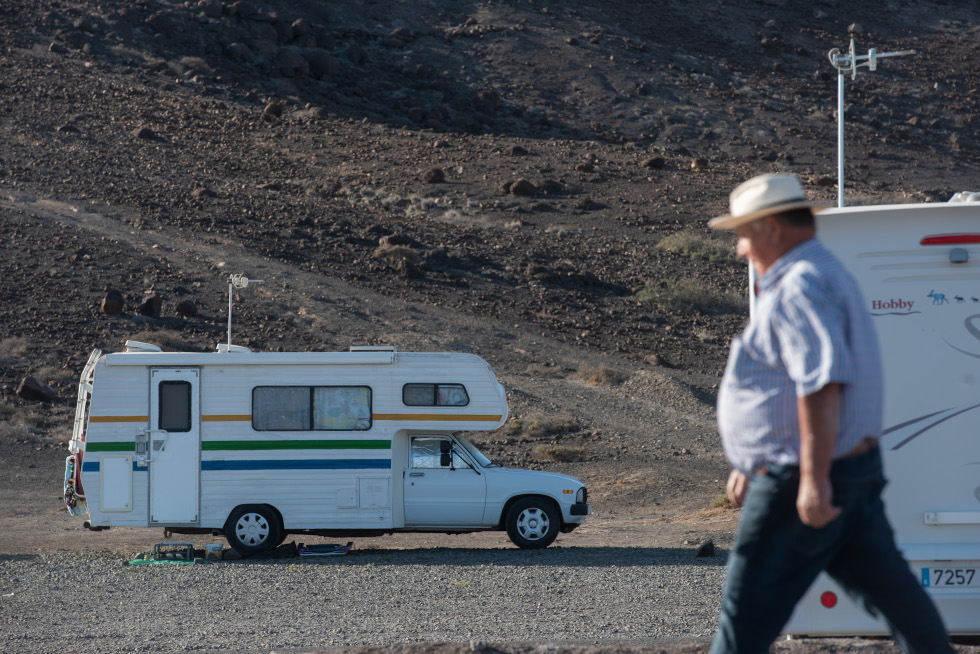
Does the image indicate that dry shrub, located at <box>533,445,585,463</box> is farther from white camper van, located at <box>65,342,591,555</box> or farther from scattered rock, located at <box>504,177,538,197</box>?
scattered rock, located at <box>504,177,538,197</box>

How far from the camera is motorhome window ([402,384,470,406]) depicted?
13195 millimetres

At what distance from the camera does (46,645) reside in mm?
7445

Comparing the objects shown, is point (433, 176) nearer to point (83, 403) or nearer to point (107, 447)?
point (83, 403)

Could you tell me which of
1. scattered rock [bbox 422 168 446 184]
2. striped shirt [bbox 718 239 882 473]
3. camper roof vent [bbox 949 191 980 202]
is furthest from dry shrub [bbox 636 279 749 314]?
striped shirt [bbox 718 239 882 473]

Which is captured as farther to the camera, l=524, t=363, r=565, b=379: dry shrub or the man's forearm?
l=524, t=363, r=565, b=379: dry shrub

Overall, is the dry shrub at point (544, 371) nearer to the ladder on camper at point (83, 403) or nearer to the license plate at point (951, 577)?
the ladder on camper at point (83, 403)

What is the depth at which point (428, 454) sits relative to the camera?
1335cm

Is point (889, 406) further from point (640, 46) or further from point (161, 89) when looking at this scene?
point (640, 46)

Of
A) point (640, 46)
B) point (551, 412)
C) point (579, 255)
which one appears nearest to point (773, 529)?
point (551, 412)

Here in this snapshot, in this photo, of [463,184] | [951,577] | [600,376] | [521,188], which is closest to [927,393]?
[951,577]

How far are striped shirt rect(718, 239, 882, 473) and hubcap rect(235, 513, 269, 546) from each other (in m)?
10.5

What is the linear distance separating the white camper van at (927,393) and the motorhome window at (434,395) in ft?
26.6

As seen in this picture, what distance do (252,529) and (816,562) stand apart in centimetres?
1062


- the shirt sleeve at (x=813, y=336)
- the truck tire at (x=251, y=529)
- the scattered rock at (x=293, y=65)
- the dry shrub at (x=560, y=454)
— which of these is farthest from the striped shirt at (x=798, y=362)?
the scattered rock at (x=293, y=65)
